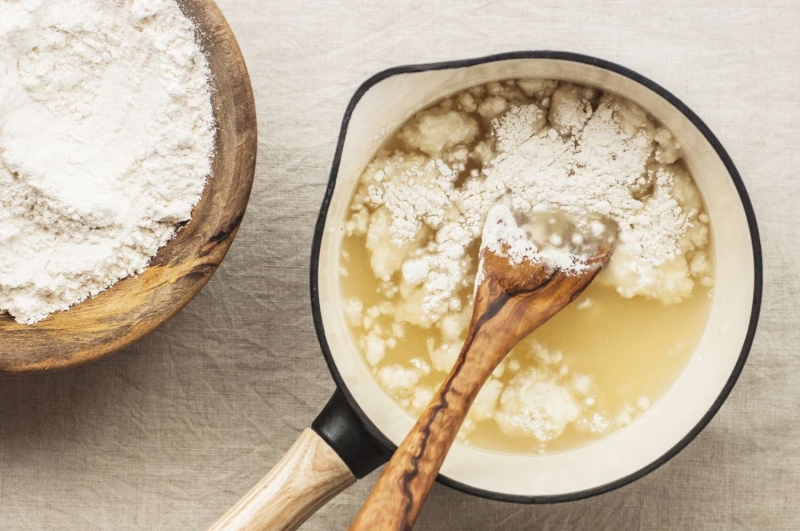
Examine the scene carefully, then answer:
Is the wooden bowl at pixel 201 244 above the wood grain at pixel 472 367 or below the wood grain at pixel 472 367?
above

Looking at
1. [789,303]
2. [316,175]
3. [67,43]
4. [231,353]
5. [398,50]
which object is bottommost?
[789,303]

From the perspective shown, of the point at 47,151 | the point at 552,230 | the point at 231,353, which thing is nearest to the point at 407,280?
the point at 552,230

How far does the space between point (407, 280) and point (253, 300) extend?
0.78 ft

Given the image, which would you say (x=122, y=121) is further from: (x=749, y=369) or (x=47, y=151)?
(x=749, y=369)

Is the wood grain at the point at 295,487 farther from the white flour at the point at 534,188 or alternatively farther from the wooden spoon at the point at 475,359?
the white flour at the point at 534,188

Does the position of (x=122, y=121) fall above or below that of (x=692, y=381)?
above

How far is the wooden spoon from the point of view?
0.64m

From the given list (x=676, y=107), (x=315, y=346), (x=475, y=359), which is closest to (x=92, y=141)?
(x=315, y=346)

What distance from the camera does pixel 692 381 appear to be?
82 centimetres

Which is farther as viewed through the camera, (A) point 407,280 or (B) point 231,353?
(B) point 231,353

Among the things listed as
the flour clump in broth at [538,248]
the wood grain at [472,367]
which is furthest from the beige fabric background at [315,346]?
the wood grain at [472,367]

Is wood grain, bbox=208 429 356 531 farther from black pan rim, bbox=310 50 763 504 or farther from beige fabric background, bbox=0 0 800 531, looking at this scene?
beige fabric background, bbox=0 0 800 531

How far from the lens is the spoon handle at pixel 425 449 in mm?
628

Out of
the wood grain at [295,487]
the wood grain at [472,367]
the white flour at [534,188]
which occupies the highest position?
the white flour at [534,188]
